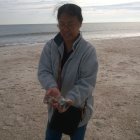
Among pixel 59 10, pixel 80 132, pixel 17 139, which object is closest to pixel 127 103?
pixel 17 139

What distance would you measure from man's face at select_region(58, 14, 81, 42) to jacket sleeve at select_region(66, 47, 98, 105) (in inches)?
7.7

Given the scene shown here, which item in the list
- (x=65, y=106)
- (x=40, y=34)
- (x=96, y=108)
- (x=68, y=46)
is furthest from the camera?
(x=40, y=34)

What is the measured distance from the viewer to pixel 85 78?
2424 mm

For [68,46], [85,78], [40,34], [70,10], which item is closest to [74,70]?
[85,78]

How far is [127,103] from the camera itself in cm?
606

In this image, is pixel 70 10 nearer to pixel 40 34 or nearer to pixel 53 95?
pixel 53 95

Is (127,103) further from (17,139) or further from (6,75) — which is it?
(6,75)

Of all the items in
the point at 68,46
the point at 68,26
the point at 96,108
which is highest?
the point at 68,26

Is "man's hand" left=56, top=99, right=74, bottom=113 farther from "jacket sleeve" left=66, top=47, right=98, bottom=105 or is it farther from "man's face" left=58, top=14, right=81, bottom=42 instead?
"man's face" left=58, top=14, right=81, bottom=42

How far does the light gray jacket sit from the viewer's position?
241cm

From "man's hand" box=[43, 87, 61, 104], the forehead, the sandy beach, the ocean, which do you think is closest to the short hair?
the forehead

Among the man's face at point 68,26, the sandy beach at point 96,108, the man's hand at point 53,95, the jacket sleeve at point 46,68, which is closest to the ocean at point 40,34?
the sandy beach at point 96,108

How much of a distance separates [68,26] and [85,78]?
45 cm

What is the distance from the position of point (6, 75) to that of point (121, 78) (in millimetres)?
3629
